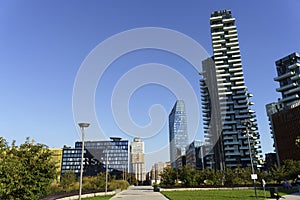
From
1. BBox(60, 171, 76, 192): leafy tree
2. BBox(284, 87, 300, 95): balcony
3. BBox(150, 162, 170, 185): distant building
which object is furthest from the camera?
BBox(150, 162, 170, 185): distant building

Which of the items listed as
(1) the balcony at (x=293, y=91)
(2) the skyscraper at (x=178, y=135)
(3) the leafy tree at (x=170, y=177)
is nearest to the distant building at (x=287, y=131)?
(1) the balcony at (x=293, y=91)

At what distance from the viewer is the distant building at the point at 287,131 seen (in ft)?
229

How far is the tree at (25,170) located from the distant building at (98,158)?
116 m

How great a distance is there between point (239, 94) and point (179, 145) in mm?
92535

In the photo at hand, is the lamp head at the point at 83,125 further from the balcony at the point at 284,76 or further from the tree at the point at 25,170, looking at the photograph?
the balcony at the point at 284,76

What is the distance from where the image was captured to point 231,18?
116m

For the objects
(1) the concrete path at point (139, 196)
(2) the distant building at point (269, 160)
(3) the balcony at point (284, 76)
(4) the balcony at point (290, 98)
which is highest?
(3) the balcony at point (284, 76)

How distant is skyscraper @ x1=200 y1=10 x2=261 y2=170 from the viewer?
312 ft

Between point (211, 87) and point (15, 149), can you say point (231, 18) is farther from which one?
point (15, 149)

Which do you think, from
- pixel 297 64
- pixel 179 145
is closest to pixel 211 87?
pixel 297 64

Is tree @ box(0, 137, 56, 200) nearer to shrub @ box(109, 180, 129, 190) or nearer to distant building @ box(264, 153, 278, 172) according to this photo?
shrub @ box(109, 180, 129, 190)

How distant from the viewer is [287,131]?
239 feet

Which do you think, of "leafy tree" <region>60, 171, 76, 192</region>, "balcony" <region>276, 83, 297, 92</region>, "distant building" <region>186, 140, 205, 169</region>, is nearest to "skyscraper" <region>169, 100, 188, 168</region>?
"distant building" <region>186, 140, 205, 169</region>

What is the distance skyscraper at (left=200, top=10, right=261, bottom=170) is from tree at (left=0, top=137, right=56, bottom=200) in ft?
285
